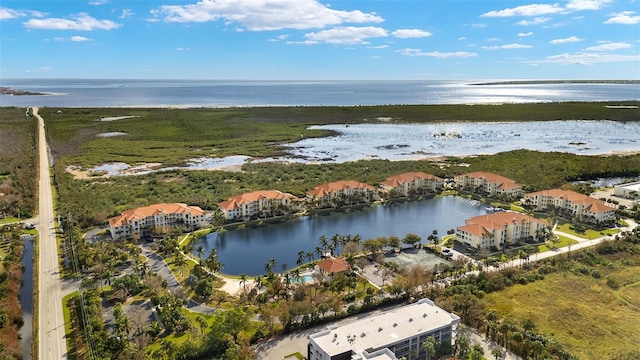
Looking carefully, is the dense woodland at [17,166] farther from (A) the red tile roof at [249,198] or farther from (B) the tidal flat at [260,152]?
(A) the red tile roof at [249,198]

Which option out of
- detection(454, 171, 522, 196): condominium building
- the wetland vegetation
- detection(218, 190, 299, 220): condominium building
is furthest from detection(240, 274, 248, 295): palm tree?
detection(454, 171, 522, 196): condominium building

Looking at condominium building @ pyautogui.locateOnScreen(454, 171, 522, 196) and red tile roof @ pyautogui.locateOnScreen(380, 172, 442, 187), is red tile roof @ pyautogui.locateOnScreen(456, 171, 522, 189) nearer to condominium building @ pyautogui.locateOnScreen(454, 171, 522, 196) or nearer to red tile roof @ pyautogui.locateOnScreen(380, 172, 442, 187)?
condominium building @ pyautogui.locateOnScreen(454, 171, 522, 196)

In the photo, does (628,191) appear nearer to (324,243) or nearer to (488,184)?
(488,184)

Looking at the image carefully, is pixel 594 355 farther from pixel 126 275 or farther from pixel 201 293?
pixel 126 275

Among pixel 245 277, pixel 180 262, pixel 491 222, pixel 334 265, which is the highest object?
pixel 491 222

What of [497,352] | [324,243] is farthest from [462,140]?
[497,352]

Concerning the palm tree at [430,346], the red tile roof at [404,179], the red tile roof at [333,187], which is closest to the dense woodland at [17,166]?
the red tile roof at [333,187]
